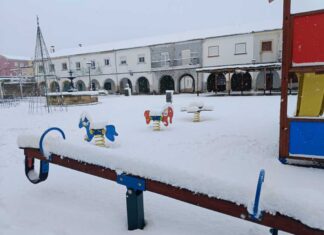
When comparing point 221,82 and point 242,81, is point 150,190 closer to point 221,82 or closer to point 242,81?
point 242,81

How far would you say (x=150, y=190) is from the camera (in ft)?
8.21

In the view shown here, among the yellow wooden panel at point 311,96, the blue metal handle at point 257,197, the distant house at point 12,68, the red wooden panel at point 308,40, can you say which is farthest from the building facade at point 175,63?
the blue metal handle at point 257,197

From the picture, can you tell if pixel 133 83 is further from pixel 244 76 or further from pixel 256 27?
pixel 256 27

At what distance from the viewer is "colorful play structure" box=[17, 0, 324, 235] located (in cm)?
198

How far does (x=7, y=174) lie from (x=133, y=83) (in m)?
26.6

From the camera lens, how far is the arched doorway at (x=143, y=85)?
31.6 meters

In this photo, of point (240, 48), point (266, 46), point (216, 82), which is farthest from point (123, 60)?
point (266, 46)

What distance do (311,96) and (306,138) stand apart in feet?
4.82

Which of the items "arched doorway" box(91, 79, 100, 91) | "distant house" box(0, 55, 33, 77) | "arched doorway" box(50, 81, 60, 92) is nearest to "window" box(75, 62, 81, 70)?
"arched doorway" box(91, 79, 100, 91)

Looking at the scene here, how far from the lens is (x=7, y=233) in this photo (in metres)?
2.72

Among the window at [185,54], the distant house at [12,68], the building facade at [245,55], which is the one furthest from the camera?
the distant house at [12,68]

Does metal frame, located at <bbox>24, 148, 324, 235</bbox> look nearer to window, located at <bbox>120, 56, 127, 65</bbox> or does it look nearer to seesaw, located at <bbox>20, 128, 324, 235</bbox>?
seesaw, located at <bbox>20, 128, 324, 235</bbox>

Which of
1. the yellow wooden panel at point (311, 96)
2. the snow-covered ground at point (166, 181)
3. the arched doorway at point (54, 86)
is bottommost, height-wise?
the snow-covered ground at point (166, 181)

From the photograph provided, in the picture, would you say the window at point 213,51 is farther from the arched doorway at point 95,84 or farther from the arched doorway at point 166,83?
the arched doorway at point 95,84
